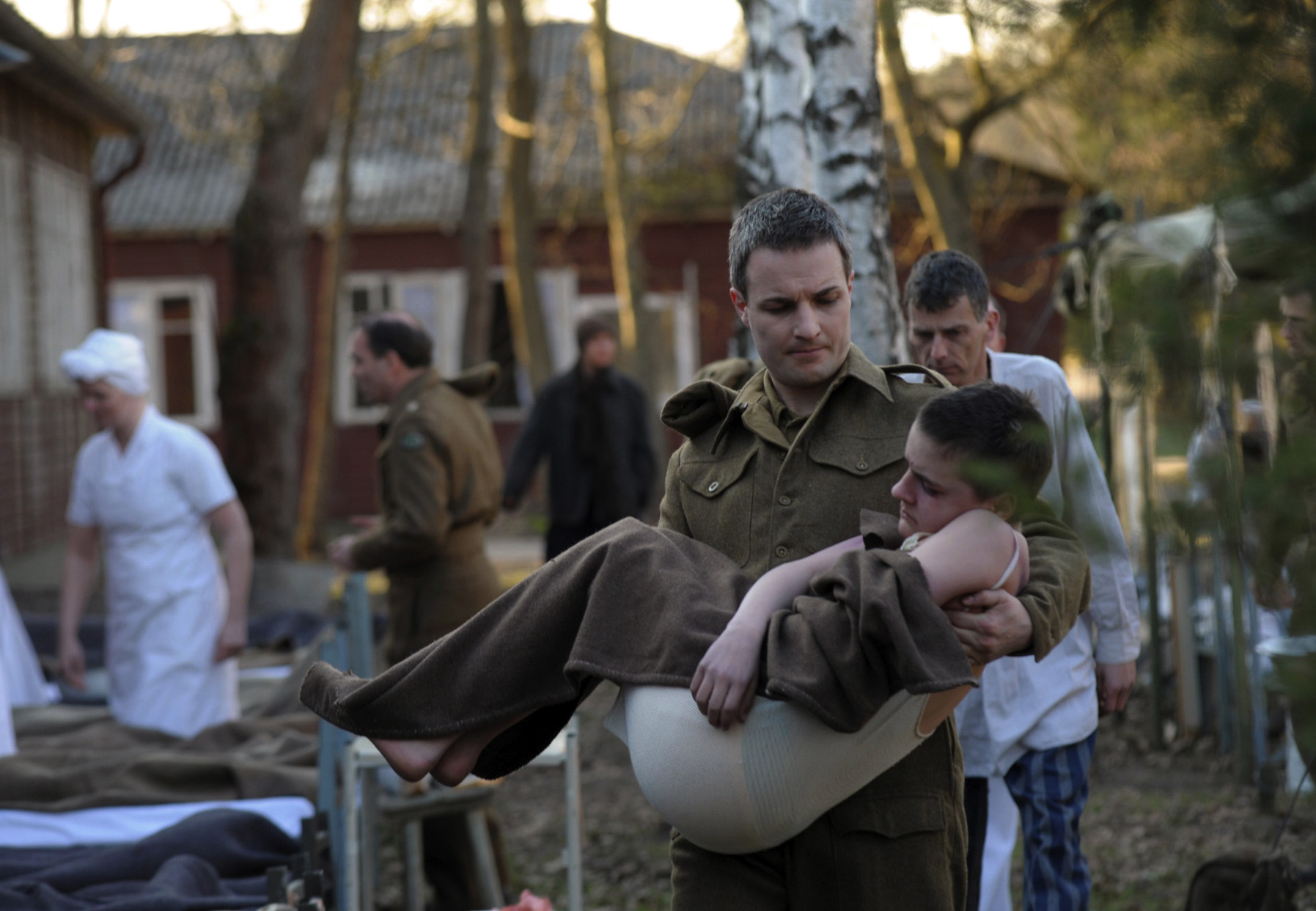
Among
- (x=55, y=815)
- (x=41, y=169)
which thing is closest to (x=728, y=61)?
(x=41, y=169)

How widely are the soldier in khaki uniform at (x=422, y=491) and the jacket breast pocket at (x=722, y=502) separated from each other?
2.60 metres

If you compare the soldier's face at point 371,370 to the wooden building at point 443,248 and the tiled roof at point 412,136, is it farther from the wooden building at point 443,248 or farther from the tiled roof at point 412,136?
the wooden building at point 443,248

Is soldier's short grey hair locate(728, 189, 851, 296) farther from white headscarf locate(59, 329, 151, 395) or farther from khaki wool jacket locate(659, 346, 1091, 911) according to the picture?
white headscarf locate(59, 329, 151, 395)

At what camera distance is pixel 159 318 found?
2384 centimetres

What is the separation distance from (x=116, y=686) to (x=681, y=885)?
4187 mm

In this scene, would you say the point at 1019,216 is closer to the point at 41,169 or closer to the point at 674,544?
the point at 41,169

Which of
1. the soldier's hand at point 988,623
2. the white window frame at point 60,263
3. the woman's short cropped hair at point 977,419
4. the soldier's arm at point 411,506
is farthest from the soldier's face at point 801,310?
the white window frame at point 60,263

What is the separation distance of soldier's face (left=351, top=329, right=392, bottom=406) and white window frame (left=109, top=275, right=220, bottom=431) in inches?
756

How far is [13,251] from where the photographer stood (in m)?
12.4

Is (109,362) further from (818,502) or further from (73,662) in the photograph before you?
(818,502)

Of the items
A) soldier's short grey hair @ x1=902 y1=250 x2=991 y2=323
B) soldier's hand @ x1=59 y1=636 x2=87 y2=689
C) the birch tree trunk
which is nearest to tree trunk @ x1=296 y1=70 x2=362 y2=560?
soldier's hand @ x1=59 y1=636 x2=87 y2=689

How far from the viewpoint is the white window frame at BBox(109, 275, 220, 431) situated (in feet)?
77.7

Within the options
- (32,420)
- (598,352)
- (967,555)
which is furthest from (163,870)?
(32,420)

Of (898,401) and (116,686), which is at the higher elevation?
(898,401)
